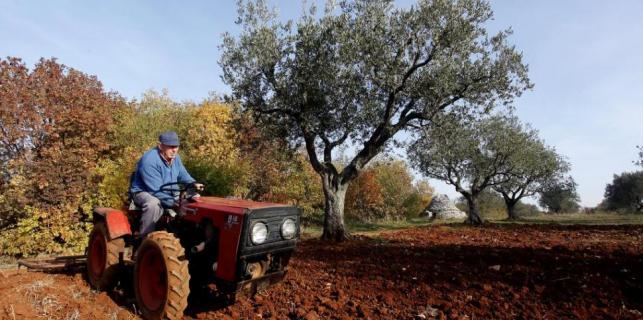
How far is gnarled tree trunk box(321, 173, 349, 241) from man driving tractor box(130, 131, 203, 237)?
857 cm

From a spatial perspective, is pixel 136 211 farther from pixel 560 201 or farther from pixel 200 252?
pixel 560 201

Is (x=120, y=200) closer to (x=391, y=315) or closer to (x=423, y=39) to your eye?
(x=423, y=39)

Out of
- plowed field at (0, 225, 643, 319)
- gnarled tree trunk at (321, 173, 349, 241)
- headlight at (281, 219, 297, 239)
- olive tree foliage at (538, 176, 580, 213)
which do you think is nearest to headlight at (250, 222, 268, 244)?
headlight at (281, 219, 297, 239)

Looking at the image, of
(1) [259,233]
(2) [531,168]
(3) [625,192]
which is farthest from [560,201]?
(1) [259,233]

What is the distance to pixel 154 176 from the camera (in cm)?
534

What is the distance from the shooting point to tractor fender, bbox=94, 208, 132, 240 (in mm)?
5645

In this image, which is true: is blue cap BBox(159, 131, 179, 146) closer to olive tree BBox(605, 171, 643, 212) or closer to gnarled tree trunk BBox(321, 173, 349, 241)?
gnarled tree trunk BBox(321, 173, 349, 241)

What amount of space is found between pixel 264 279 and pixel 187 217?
4.27 ft

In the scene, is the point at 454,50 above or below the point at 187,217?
above

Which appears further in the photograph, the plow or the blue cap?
the blue cap

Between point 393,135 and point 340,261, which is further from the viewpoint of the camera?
point 393,135

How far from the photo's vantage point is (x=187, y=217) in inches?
199

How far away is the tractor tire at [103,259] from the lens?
5.60m

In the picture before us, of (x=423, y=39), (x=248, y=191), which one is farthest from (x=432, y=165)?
(x=423, y=39)
